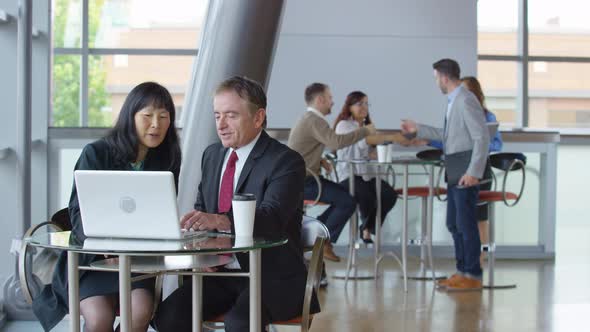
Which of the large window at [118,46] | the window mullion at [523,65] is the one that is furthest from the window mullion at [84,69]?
the window mullion at [523,65]

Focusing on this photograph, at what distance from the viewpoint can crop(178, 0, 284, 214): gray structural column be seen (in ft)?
12.5

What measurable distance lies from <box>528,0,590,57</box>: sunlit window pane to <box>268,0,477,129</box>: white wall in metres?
3.08

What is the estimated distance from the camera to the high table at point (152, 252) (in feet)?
7.70

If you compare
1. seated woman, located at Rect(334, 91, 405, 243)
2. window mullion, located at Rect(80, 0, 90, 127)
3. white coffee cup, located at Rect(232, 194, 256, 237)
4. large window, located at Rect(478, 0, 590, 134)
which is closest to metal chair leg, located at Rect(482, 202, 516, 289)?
seated woman, located at Rect(334, 91, 405, 243)


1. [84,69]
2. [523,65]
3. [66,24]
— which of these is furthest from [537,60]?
[66,24]

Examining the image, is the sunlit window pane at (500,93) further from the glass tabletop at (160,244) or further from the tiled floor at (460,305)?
the glass tabletop at (160,244)

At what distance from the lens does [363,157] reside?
22.1 ft

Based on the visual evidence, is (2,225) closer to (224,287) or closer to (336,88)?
(224,287)

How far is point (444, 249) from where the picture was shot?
7.60 metres

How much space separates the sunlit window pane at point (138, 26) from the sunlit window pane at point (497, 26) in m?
3.96

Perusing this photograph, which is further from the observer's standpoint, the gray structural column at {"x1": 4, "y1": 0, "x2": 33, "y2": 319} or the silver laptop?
the gray structural column at {"x1": 4, "y1": 0, "x2": 33, "y2": 319}

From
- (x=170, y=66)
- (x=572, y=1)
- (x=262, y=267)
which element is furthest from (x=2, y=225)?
(x=170, y=66)

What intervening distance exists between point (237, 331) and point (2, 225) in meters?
2.51

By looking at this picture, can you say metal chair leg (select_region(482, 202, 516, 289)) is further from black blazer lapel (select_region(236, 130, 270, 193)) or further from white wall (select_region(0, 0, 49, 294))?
black blazer lapel (select_region(236, 130, 270, 193))
